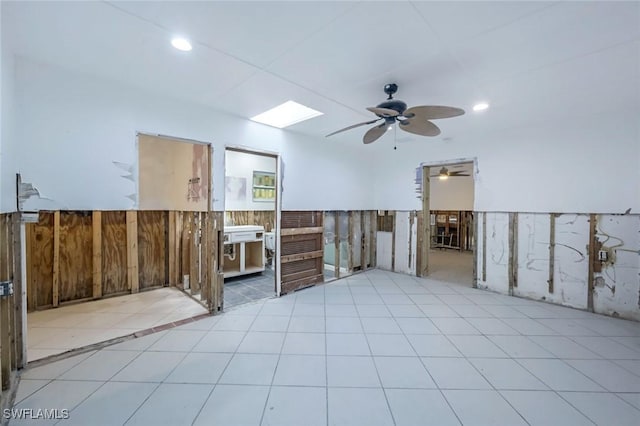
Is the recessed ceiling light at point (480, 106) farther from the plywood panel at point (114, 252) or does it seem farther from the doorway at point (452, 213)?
the plywood panel at point (114, 252)

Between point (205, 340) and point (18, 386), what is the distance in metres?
1.26

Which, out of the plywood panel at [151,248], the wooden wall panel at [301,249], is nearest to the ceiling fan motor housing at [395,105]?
the wooden wall panel at [301,249]

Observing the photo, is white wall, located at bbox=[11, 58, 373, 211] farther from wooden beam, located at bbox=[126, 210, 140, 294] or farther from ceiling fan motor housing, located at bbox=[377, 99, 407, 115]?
ceiling fan motor housing, located at bbox=[377, 99, 407, 115]

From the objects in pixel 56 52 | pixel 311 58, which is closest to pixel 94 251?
pixel 56 52

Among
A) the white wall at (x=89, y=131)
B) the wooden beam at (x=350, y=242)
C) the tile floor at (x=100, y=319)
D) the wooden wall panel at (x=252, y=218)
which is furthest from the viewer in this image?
the wooden wall panel at (x=252, y=218)

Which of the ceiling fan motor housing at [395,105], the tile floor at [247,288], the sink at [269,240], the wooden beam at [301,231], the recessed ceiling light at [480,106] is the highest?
the recessed ceiling light at [480,106]

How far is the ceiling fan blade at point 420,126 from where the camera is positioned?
248cm

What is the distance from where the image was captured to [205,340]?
257 cm

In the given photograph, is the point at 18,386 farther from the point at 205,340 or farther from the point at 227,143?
the point at 227,143

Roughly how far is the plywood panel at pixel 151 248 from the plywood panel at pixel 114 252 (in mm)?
203

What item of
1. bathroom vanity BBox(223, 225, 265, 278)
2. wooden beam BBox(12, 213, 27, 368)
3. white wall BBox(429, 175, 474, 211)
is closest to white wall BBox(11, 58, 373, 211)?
wooden beam BBox(12, 213, 27, 368)

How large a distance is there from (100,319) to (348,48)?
152 inches

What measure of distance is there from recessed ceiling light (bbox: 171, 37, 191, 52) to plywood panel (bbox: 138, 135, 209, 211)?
1809 millimetres

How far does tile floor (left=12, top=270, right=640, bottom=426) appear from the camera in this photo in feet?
5.44
